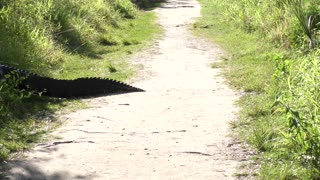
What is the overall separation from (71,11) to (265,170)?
10582mm

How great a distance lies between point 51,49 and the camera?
10914mm

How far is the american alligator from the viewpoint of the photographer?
7.68m

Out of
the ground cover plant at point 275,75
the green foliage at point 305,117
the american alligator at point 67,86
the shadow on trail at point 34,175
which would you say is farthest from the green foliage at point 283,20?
the shadow on trail at point 34,175

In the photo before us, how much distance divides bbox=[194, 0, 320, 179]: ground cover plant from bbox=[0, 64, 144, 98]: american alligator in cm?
177

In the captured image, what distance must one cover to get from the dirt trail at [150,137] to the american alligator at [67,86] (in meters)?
0.24

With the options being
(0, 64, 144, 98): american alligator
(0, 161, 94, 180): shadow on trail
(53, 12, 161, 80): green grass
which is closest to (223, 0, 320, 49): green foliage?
(53, 12, 161, 80): green grass

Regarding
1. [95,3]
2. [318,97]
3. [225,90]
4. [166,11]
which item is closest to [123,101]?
[225,90]

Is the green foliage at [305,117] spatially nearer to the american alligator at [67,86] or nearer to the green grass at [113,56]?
the american alligator at [67,86]

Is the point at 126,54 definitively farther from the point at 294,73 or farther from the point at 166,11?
the point at 166,11

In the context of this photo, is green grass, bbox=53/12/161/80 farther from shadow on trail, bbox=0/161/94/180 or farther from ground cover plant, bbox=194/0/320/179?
shadow on trail, bbox=0/161/94/180

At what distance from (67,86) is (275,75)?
2.73 meters

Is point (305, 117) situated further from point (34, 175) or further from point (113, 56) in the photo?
point (113, 56)

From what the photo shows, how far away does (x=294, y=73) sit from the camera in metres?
7.12

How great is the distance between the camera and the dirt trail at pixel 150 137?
5.15m
